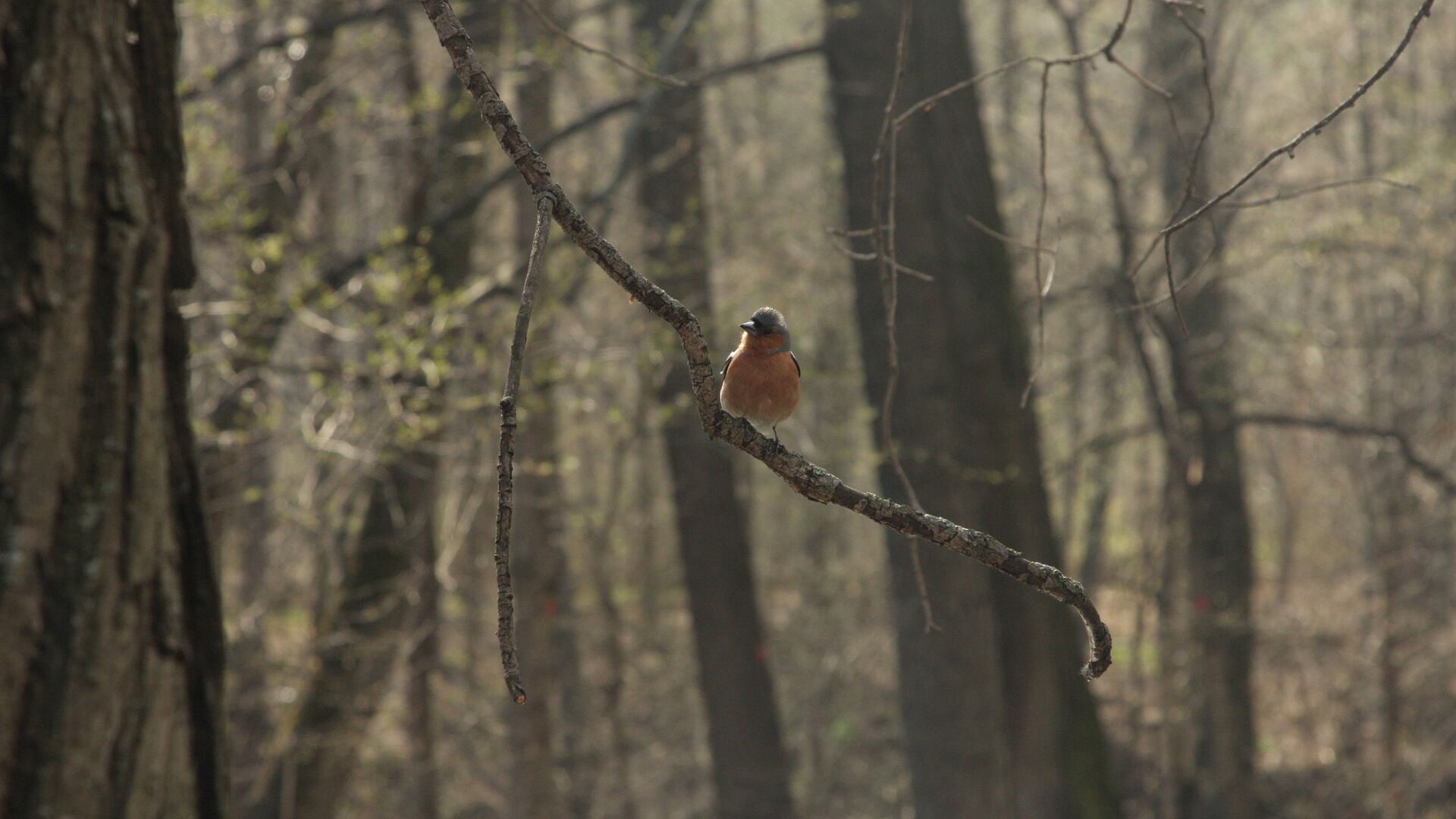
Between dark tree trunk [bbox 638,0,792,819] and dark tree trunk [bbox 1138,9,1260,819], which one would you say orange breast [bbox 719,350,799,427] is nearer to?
dark tree trunk [bbox 1138,9,1260,819]

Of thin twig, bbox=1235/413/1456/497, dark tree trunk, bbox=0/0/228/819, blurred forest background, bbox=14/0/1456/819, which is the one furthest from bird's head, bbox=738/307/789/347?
thin twig, bbox=1235/413/1456/497

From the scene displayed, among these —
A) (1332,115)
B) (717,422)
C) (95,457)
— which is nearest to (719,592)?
(95,457)

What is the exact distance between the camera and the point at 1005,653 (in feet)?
24.4

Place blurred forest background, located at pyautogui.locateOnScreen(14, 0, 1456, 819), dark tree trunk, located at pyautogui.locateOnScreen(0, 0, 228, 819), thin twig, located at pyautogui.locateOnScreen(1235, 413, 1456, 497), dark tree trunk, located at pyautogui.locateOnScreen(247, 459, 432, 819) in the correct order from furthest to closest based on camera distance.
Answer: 1. thin twig, located at pyautogui.locateOnScreen(1235, 413, 1456, 497)
2. dark tree trunk, located at pyautogui.locateOnScreen(247, 459, 432, 819)
3. blurred forest background, located at pyautogui.locateOnScreen(14, 0, 1456, 819)
4. dark tree trunk, located at pyautogui.locateOnScreen(0, 0, 228, 819)

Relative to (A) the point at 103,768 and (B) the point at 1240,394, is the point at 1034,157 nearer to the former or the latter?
(B) the point at 1240,394

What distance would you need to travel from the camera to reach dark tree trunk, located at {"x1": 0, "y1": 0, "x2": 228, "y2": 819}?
2266 mm

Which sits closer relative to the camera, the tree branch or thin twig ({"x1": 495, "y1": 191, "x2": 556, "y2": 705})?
thin twig ({"x1": 495, "y1": 191, "x2": 556, "y2": 705})

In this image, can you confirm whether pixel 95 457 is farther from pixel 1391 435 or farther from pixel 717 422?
pixel 1391 435

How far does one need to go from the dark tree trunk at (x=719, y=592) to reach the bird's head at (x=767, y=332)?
628cm

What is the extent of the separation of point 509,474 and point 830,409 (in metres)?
11.9

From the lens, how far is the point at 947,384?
6781mm

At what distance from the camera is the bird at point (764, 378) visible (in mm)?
3217

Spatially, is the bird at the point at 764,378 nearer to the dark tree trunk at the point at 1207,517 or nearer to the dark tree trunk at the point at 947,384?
the dark tree trunk at the point at 947,384

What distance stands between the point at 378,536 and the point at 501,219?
4.71 meters
